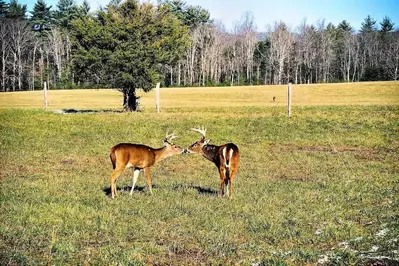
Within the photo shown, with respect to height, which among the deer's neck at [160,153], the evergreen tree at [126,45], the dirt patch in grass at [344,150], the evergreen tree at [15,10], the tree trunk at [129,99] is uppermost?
the evergreen tree at [15,10]

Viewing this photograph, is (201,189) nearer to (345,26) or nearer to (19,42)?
(19,42)

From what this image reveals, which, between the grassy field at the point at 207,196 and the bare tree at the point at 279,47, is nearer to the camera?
the grassy field at the point at 207,196

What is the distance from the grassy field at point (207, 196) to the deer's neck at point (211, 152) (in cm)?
92

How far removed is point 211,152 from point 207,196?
2.03 m

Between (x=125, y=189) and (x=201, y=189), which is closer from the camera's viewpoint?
(x=125, y=189)

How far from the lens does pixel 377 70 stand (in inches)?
3755

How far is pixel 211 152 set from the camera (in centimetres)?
1448

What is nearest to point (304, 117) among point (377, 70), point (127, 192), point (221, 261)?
point (127, 192)

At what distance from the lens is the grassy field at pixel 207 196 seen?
792 cm

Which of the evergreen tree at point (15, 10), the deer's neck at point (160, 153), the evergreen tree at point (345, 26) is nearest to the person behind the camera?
the deer's neck at point (160, 153)

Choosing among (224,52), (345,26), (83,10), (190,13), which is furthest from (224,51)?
(83,10)

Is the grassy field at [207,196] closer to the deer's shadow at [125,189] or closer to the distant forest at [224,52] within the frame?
the deer's shadow at [125,189]

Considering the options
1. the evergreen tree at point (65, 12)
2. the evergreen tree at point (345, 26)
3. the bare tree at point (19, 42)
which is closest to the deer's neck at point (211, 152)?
the bare tree at point (19, 42)

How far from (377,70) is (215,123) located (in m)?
76.6
